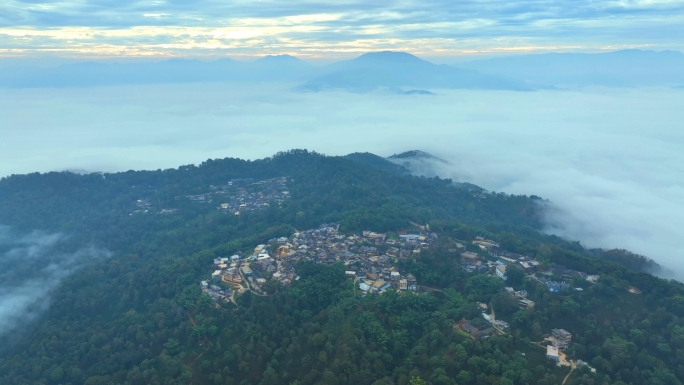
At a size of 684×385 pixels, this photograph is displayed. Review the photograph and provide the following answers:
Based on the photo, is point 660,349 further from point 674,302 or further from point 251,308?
point 251,308

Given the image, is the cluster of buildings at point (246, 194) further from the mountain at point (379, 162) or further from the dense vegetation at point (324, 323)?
the mountain at point (379, 162)

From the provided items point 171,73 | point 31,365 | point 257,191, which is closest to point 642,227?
point 257,191

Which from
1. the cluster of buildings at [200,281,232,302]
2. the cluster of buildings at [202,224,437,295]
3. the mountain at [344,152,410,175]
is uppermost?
the cluster of buildings at [202,224,437,295]

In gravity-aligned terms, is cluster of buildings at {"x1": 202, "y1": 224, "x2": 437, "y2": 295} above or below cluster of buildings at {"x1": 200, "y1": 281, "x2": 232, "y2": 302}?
above

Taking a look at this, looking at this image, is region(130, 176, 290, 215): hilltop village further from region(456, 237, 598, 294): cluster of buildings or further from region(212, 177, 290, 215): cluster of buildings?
region(456, 237, 598, 294): cluster of buildings

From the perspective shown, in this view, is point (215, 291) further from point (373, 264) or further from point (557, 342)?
point (557, 342)

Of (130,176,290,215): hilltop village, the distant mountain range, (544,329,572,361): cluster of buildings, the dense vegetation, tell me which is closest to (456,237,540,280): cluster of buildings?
the dense vegetation

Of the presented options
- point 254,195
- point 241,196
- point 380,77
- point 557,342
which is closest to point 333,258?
point 557,342
